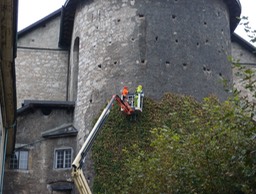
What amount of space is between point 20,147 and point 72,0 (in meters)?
5.79

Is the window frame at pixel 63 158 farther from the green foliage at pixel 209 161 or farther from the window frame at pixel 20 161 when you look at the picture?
the green foliage at pixel 209 161

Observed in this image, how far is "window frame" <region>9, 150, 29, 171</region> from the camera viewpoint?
19.6m

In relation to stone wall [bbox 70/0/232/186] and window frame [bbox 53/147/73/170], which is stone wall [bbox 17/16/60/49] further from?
window frame [bbox 53/147/73/170]

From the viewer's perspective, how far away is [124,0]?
64.5 feet

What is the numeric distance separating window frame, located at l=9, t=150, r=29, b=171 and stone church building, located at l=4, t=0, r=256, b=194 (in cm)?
3

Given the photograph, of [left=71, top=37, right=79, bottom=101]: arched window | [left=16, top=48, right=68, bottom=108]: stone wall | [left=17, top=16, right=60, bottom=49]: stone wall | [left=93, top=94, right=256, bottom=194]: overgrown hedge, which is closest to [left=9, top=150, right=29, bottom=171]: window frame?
[left=71, top=37, right=79, bottom=101]: arched window

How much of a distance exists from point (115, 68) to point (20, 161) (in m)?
4.68

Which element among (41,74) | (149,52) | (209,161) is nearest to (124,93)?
(149,52)

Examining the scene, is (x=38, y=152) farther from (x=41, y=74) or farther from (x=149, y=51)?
(x=149, y=51)

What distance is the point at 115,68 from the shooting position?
18.9 m

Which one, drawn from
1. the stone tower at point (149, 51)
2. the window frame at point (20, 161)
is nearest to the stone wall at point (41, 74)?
the stone tower at point (149, 51)

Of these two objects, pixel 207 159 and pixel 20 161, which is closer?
pixel 207 159

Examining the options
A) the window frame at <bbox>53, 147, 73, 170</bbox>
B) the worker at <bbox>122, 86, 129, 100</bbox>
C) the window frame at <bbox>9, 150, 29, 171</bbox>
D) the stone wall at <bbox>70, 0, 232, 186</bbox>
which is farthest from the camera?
the window frame at <bbox>9, 150, 29, 171</bbox>

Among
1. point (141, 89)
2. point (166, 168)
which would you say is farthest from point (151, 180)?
point (141, 89)
